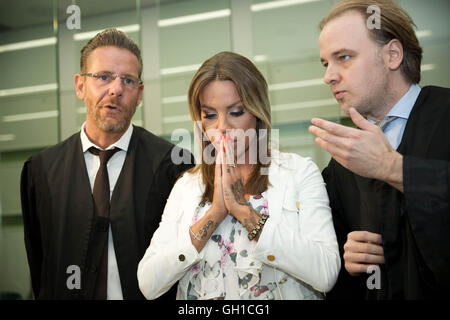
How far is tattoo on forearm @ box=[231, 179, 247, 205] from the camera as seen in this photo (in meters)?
1.65

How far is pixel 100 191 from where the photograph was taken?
2062 mm

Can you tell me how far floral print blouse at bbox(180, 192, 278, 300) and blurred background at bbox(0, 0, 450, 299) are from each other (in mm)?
1580

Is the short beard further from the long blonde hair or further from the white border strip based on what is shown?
the white border strip

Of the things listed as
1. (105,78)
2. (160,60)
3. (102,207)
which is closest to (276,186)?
(102,207)

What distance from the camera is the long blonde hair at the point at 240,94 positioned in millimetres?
1823

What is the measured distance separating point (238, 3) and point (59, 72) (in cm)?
146

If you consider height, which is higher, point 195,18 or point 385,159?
point 195,18

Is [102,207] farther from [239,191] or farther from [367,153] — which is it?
[367,153]

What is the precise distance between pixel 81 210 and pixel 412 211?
1451 mm

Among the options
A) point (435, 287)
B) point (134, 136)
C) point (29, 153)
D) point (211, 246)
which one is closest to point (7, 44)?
point (29, 153)

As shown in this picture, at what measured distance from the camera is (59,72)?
322cm

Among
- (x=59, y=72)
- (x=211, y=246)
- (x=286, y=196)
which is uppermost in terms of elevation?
(x=59, y=72)

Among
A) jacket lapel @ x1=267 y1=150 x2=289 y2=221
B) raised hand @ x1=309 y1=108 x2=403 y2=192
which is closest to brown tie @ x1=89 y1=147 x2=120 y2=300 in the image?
jacket lapel @ x1=267 y1=150 x2=289 y2=221

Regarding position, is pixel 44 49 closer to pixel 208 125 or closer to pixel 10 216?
pixel 10 216
